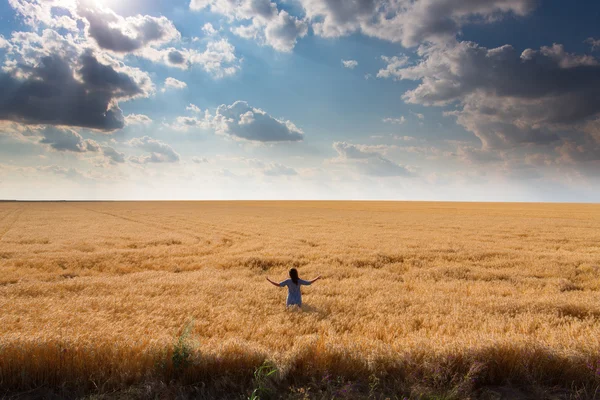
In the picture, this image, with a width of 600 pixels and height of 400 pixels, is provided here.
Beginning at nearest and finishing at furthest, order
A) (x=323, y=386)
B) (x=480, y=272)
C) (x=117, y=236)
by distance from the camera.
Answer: (x=323, y=386)
(x=480, y=272)
(x=117, y=236)

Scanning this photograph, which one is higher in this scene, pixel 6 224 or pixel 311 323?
pixel 311 323

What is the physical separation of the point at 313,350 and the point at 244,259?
11442 millimetres

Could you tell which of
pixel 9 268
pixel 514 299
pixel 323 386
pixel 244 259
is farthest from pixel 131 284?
pixel 514 299

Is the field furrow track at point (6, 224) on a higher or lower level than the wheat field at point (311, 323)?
lower

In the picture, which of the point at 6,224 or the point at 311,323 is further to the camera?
the point at 6,224

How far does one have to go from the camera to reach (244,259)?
15836 millimetres

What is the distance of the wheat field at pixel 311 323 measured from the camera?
439 cm

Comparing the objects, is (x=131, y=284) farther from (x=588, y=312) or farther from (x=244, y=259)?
(x=588, y=312)

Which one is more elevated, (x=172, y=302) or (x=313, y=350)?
(x=313, y=350)

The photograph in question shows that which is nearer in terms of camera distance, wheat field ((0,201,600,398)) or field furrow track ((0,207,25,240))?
wheat field ((0,201,600,398))

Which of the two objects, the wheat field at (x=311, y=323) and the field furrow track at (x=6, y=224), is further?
the field furrow track at (x=6, y=224)

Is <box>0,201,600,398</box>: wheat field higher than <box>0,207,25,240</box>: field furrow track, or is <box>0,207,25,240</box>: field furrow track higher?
<box>0,201,600,398</box>: wheat field

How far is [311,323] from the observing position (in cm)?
727

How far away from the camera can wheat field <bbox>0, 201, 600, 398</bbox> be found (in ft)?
14.4
